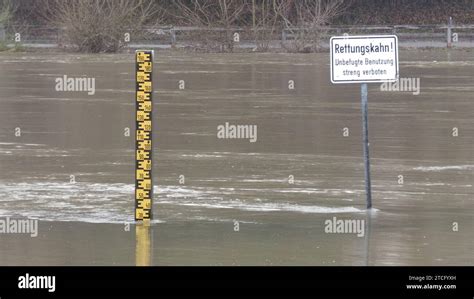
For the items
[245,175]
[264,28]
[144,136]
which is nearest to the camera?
[144,136]

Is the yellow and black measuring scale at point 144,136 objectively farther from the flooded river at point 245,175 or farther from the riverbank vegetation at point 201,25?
the riverbank vegetation at point 201,25

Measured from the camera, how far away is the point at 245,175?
15.5m

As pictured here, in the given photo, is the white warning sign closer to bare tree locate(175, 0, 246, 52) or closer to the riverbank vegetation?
the riverbank vegetation

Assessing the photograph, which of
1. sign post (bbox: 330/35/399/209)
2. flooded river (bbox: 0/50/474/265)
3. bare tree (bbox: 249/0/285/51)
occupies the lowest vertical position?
flooded river (bbox: 0/50/474/265)

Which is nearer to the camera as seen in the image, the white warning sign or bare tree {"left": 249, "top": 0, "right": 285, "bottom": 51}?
the white warning sign

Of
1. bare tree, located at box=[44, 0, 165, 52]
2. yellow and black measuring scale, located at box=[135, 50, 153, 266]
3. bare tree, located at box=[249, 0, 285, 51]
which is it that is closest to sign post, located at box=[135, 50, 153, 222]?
yellow and black measuring scale, located at box=[135, 50, 153, 266]

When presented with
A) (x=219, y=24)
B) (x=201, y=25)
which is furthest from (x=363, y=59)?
(x=201, y=25)

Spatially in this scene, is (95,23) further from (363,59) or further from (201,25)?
(363,59)

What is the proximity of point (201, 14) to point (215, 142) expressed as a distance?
131 feet

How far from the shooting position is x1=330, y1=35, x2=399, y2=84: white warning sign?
12.8m

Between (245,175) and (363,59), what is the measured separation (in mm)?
3199

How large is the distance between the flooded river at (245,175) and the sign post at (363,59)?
1401 millimetres

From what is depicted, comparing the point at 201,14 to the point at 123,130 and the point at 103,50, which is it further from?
the point at 123,130

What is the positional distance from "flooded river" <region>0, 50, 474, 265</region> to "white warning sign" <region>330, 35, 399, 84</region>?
1403 mm
